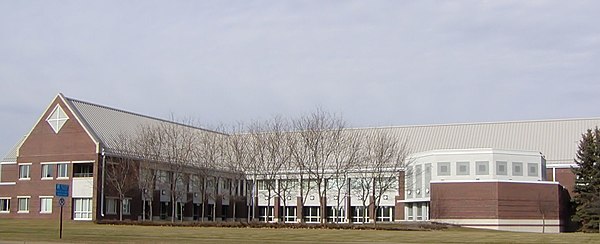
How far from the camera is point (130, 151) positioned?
3029 inches

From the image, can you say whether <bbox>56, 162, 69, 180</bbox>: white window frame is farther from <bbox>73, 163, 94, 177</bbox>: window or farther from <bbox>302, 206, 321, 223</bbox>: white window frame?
<bbox>302, 206, 321, 223</bbox>: white window frame

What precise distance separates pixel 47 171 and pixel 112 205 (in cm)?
784

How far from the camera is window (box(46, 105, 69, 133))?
79.7 m

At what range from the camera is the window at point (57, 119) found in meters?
79.7

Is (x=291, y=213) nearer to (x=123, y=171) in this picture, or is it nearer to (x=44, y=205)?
(x=123, y=171)

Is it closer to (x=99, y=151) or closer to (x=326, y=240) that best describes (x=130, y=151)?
(x=99, y=151)

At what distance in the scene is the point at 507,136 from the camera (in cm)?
9175

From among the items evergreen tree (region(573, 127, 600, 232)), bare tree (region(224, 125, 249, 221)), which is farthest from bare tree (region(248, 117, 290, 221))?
evergreen tree (region(573, 127, 600, 232))

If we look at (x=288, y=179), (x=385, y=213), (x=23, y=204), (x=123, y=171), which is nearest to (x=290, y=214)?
(x=385, y=213)

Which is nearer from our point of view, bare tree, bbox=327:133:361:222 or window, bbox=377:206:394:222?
bare tree, bbox=327:133:361:222

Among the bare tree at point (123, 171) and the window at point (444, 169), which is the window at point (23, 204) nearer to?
the bare tree at point (123, 171)

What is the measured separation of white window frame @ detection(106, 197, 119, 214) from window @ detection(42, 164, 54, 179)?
6689mm

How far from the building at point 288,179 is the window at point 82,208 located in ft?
0.36

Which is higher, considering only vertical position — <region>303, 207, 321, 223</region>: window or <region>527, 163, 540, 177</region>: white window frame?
<region>527, 163, 540, 177</region>: white window frame
